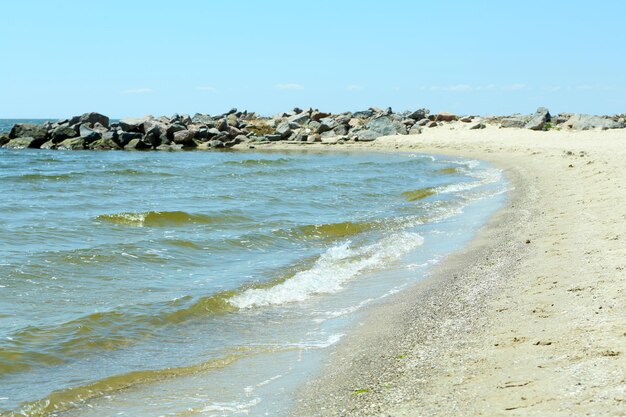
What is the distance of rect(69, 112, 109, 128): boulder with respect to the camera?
1863 inches

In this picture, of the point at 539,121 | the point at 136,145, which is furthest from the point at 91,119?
the point at 539,121

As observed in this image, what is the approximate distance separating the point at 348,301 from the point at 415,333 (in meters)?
1.93

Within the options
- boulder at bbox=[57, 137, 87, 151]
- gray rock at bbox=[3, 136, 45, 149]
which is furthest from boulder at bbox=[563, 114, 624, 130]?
gray rock at bbox=[3, 136, 45, 149]

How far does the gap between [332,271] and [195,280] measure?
2.08 metres

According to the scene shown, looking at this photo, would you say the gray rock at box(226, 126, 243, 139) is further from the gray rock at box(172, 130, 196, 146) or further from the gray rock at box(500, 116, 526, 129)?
the gray rock at box(500, 116, 526, 129)

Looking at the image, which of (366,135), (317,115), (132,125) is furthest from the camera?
(317,115)

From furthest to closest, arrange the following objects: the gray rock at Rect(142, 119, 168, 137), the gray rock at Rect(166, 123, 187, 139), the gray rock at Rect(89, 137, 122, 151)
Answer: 1. the gray rock at Rect(166, 123, 187, 139)
2. the gray rock at Rect(142, 119, 168, 137)
3. the gray rock at Rect(89, 137, 122, 151)

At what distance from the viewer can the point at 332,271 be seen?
10.1 metres

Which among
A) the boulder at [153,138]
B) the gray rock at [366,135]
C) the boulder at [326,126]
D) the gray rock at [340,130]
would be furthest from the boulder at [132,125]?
the gray rock at [366,135]

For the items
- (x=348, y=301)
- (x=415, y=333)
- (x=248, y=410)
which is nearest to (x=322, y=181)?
(x=348, y=301)

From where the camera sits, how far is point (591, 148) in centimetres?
2841

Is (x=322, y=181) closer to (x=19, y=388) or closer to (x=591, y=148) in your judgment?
(x=591, y=148)

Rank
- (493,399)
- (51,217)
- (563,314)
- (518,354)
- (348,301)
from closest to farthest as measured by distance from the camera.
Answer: (493,399) → (518,354) → (563,314) → (348,301) → (51,217)

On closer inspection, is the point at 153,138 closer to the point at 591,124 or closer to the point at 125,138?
the point at 125,138
